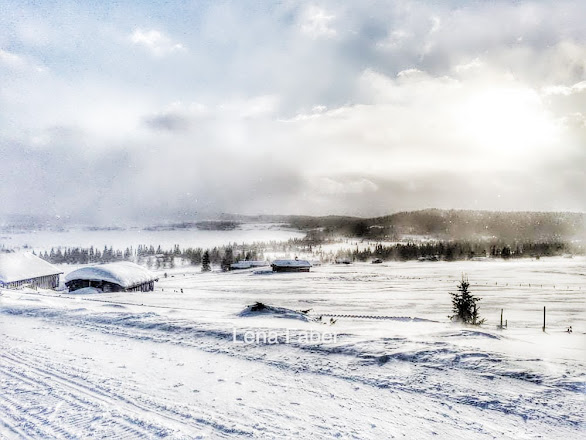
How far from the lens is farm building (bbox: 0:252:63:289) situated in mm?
36156

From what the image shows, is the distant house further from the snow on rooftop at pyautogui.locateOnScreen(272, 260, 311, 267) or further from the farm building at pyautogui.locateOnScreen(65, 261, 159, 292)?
the farm building at pyautogui.locateOnScreen(65, 261, 159, 292)

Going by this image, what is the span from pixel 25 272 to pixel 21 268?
2.62 ft

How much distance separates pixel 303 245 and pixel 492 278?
130m

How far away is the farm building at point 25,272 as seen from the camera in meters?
36.2

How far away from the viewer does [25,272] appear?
3922 centimetres

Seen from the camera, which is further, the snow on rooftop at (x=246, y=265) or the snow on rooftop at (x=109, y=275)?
the snow on rooftop at (x=246, y=265)

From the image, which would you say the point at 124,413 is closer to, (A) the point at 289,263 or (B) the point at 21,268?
(B) the point at 21,268

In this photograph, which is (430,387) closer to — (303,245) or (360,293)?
(360,293)

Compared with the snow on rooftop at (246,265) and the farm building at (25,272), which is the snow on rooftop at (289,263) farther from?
the farm building at (25,272)

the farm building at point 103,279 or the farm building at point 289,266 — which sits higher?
the farm building at point 103,279

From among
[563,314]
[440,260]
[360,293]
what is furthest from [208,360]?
[440,260]

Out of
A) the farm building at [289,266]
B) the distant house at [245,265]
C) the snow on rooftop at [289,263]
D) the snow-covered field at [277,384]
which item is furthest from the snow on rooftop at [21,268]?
the distant house at [245,265]

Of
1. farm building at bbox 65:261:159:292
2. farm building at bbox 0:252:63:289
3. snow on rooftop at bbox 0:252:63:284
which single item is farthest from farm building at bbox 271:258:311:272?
snow on rooftop at bbox 0:252:63:284

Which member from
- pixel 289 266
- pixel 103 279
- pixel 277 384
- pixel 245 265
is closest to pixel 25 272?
pixel 103 279
